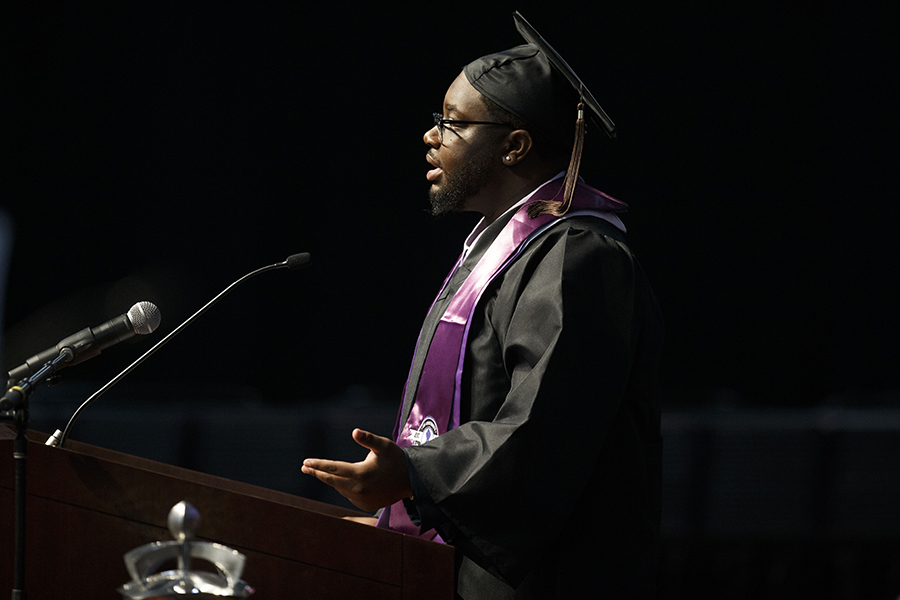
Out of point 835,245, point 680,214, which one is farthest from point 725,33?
point 835,245

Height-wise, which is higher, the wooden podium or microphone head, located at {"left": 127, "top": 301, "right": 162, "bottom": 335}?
microphone head, located at {"left": 127, "top": 301, "right": 162, "bottom": 335}

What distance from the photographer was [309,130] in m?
4.68

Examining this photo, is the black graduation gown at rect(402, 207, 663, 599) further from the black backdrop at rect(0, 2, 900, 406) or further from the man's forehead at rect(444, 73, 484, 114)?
the black backdrop at rect(0, 2, 900, 406)

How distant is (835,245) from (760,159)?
65 centimetres

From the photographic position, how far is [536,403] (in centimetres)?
129

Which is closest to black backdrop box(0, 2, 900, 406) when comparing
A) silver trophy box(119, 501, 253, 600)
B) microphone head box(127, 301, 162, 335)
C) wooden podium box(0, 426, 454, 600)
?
microphone head box(127, 301, 162, 335)

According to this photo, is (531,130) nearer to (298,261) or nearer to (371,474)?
(298,261)

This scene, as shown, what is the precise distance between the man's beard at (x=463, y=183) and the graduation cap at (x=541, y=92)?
11cm

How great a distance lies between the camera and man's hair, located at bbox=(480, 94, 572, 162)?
1.65 metres

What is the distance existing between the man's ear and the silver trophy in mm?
1029

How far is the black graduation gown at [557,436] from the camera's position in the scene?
1252 mm

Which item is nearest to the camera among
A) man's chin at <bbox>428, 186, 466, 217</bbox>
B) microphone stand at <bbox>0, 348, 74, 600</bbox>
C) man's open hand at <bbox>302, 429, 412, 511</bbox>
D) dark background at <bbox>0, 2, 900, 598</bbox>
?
microphone stand at <bbox>0, 348, 74, 600</bbox>

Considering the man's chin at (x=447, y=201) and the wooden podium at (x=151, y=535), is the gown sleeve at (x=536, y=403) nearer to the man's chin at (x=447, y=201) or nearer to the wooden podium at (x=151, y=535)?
the wooden podium at (x=151, y=535)

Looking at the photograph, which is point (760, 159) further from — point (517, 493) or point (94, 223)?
point (517, 493)
